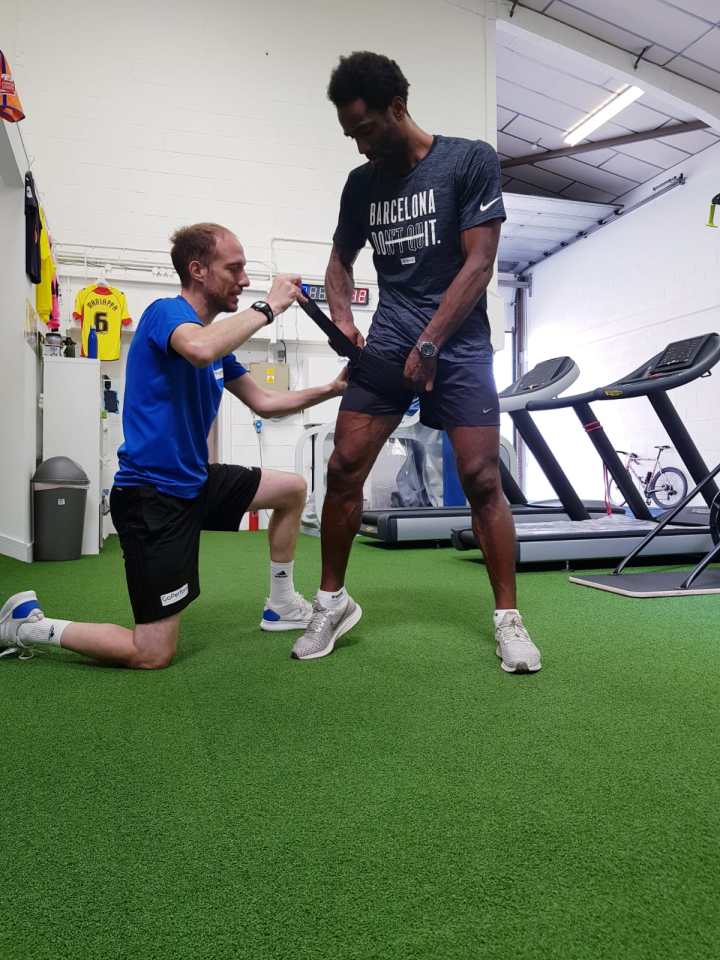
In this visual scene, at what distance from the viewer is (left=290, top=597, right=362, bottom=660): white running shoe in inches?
78.2

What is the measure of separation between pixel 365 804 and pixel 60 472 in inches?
157

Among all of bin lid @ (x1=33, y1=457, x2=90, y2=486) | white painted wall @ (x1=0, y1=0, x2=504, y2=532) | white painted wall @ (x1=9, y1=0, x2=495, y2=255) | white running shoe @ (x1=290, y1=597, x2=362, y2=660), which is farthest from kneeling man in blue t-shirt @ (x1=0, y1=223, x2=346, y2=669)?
white painted wall @ (x1=9, y1=0, x2=495, y2=255)

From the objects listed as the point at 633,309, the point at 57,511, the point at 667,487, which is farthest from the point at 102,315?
the point at 633,309

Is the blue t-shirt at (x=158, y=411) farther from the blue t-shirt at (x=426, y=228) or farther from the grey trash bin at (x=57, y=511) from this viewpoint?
the grey trash bin at (x=57, y=511)

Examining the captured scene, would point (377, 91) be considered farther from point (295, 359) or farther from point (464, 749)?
point (295, 359)

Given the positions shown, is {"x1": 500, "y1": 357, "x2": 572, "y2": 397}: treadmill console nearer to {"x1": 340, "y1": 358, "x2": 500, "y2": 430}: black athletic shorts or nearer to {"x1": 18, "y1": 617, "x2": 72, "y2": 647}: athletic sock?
{"x1": 340, "y1": 358, "x2": 500, "y2": 430}: black athletic shorts

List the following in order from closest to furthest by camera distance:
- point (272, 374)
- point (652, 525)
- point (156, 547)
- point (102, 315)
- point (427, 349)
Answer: point (156, 547) < point (427, 349) < point (652, 525) < point (102, 315) < point (272, 374)

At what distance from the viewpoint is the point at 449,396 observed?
81.1 inches

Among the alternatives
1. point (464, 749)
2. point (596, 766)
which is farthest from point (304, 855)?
point (596, 766)

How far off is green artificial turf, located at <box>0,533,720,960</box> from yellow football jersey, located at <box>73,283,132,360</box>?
17.0ft

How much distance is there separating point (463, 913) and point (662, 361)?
3786 mm

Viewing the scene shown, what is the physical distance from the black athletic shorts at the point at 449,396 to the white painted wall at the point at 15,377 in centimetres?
310

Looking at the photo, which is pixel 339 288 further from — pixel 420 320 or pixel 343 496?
pixel 343 496

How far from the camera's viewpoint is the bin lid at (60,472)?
453 cm
